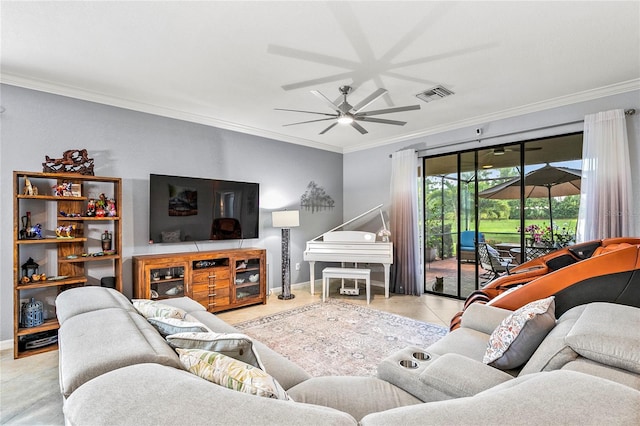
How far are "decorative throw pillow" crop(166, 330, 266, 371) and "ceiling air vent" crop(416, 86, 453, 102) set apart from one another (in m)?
3.19

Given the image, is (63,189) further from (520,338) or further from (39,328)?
(520,338)

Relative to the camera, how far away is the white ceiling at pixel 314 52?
2102 millimetres

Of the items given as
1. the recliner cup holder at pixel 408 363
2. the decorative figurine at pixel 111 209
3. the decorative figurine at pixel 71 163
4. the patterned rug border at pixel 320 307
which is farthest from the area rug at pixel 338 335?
the decorative figurine at pixel 71 163

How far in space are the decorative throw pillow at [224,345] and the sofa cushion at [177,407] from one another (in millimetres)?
442

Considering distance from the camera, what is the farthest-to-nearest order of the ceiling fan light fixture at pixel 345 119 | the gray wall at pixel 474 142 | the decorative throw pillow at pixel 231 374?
the gray wall at pixel 474 142 → the ceiling fan light fixture at pixel 345 119 → the decorative throw pillow at pixel 231 374

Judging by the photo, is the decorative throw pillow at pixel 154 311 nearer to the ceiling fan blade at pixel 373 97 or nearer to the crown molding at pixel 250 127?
the ceiling fan blade at pixel 373 97

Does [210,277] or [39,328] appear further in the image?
[210,277]

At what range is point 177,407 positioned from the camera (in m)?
0.65

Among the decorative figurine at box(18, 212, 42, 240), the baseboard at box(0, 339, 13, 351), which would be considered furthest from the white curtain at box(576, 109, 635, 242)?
the baseboard at box(0, 339, 13, 351)

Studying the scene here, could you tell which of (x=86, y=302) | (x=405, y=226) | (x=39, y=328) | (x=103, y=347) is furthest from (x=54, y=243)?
(x=405, y=226)

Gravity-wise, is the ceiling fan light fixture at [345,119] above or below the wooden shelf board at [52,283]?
above

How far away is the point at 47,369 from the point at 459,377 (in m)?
3.24

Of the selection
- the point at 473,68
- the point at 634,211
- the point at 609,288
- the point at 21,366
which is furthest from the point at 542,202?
the point at 21,366

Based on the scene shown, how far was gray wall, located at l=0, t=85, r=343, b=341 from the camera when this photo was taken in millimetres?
3025
